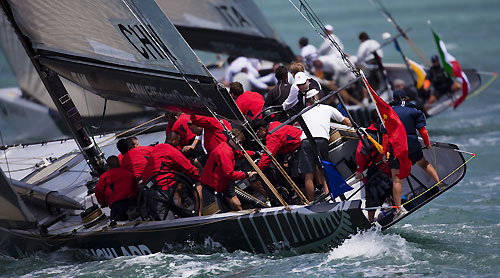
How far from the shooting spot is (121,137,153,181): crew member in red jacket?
927 centimetres

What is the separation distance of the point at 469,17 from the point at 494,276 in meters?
21.7

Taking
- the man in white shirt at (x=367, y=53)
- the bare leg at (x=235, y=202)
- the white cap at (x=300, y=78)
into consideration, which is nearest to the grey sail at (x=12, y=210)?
the bare leg at (x=235, y=202)

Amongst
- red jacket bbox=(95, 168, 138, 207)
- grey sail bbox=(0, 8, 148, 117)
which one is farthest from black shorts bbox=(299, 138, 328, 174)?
grey sail bbox=(0, 8, 148, 117)

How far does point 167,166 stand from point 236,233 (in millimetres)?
986

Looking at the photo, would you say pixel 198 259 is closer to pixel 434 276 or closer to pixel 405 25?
pixel 434 276

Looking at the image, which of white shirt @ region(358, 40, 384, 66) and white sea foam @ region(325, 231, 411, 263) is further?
white shirt @ region(358, 40, 384, 66)

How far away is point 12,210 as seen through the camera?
9.07 metres

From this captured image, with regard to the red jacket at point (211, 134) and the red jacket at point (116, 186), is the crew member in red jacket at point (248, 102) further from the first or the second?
the red jacket at point (116, 186)

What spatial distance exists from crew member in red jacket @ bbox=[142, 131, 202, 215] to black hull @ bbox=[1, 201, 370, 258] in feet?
1.35

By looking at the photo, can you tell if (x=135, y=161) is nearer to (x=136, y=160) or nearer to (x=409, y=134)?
(x=136, y=160)

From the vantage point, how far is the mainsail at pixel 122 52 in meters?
7.88

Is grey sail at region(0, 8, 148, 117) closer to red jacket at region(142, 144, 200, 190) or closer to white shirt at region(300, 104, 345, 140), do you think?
red jacket at region(142, 144, 200, 190)

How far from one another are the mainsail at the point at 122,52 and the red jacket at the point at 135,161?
2.27 feet

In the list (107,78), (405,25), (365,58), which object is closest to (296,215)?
(107,78)
